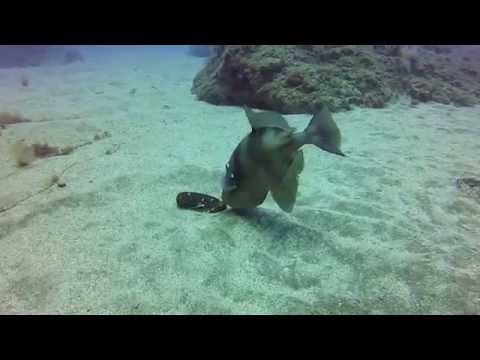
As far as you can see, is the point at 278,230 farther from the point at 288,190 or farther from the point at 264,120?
the point at 264,120

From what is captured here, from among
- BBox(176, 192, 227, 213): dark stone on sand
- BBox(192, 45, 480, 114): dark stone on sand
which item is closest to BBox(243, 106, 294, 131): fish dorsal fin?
BBox(176, 192, 227, 213): dark stone on sand

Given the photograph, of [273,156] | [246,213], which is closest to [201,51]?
[246,213]

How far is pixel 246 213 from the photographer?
364cm

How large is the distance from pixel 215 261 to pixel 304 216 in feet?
3.84

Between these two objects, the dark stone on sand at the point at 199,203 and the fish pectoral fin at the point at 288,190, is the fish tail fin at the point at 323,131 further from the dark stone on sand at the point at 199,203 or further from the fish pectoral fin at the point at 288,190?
the dark stone on sand at the point at 199,203

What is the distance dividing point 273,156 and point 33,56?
24335mm

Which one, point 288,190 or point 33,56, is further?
point 33,56

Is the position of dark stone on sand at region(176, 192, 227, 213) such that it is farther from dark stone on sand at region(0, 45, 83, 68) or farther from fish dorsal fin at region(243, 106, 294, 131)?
dark stone on sand at region(0, 45, 83, 68)

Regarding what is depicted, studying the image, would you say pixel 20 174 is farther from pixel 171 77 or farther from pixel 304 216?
pixel 171 77
